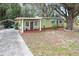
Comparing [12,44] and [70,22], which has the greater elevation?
[70,22]

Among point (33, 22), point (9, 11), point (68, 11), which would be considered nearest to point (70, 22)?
point (68, 11)

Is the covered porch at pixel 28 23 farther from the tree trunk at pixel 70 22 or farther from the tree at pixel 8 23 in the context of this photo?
the tree trunk at pixel 70 22

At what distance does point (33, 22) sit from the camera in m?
3.66

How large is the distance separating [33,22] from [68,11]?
505 mm

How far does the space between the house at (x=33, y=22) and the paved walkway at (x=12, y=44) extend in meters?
0.15

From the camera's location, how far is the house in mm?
3643

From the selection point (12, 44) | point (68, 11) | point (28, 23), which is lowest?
point (12, 44)

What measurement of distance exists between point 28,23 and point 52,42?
42 centimetres

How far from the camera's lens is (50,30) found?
369 centimetres

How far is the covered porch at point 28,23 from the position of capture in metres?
3.64

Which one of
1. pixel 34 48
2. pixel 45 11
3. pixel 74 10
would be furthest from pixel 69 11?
pixel 34 48

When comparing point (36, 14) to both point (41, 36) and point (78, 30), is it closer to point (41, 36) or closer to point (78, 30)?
point (41, 36)

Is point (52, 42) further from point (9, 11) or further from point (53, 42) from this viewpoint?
point (9, 11)

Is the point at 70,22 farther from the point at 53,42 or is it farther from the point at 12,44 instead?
the point at 12,44
